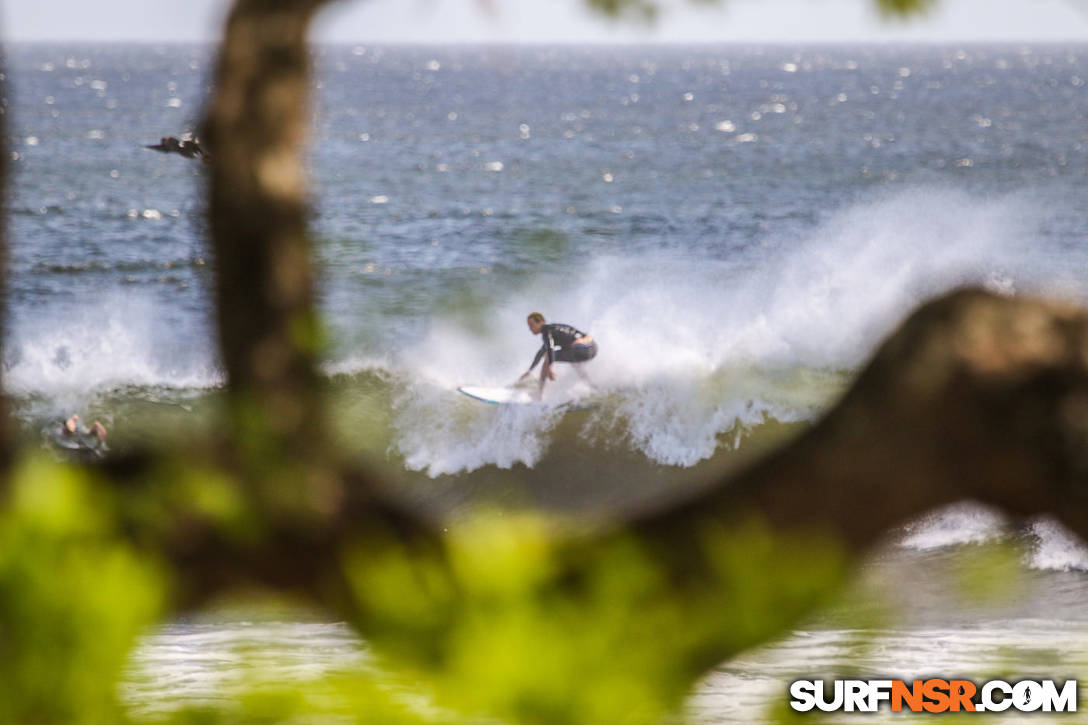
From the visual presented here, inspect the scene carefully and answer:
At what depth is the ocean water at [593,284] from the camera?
21.9ft

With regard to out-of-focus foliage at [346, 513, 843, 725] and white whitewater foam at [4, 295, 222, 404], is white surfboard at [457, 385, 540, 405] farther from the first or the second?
out-of-focus foliage at [346, 513, 843, 725]

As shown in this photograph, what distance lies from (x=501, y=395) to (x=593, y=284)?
9314mm

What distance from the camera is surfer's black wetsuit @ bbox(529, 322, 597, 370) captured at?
55.7 ft

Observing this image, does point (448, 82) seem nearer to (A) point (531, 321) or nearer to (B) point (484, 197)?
(B) point (484, 197)

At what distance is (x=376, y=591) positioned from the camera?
3.58 feet

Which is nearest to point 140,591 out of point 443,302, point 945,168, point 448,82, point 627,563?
point 627,563

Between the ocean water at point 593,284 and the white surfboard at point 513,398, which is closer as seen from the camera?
the ocean water at point 593,284

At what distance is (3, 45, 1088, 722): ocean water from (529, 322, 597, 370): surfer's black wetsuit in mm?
878

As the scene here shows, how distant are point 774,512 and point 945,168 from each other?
5034 centimetres

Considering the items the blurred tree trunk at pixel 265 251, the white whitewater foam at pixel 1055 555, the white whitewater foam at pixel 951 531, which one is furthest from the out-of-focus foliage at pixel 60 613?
the white whitewater foam at pixel 951 531

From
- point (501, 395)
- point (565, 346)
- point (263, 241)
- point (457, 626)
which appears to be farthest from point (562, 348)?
point (457, 626)

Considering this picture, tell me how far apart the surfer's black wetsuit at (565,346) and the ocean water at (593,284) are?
2.88 feet

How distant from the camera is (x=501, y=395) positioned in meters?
18.3

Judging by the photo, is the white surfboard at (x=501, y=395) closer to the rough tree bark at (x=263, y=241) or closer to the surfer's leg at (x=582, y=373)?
the surfer's leg at (x=582, y=373)
